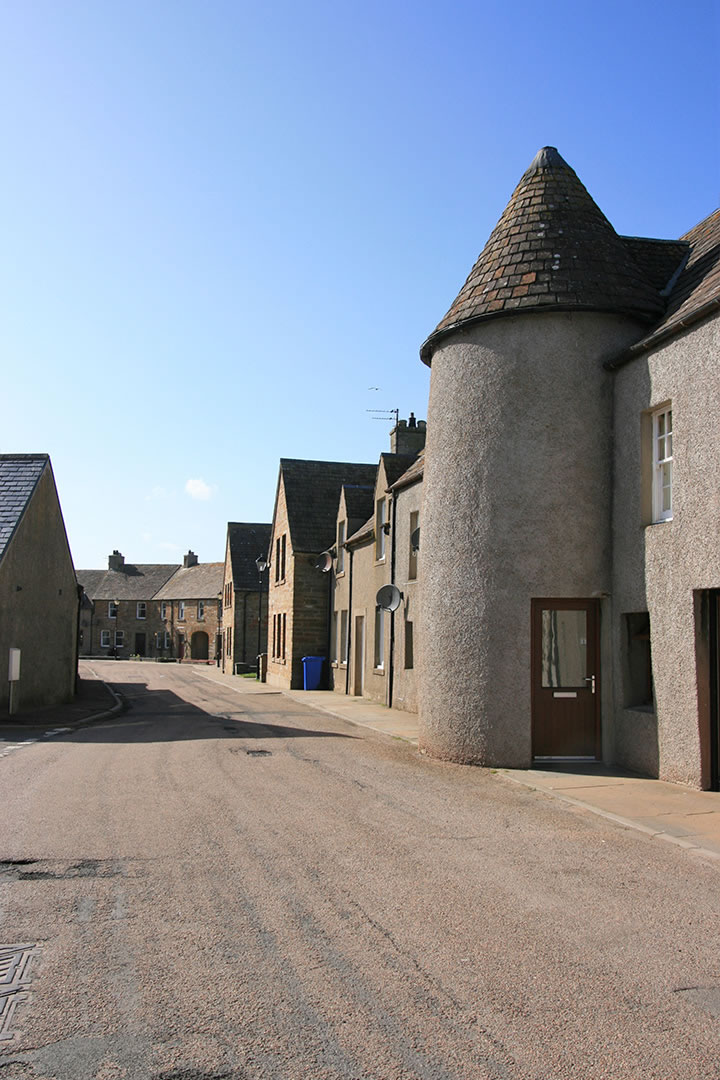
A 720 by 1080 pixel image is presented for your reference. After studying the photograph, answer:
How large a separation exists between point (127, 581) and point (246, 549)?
35867 millimetres

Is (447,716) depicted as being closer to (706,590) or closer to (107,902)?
(706,590)

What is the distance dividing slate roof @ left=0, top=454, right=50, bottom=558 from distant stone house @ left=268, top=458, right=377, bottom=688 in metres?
11.7

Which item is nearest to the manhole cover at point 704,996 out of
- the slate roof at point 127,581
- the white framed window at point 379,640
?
the white framed window at point 379,640

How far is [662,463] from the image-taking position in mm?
11898

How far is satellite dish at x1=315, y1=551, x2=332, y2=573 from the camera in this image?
31.7 m

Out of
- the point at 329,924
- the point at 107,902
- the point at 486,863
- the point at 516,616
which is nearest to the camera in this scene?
the point at 329,924

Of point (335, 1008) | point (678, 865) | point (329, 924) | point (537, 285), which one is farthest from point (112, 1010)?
point (537, 285)

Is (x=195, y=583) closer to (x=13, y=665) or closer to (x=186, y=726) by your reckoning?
(x=13, y=665)

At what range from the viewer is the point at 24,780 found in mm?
11039

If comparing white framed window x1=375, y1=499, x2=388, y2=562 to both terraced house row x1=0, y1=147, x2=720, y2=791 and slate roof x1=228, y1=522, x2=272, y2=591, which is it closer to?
terraced house row x1=0, y1=147, x2=720, y2=791

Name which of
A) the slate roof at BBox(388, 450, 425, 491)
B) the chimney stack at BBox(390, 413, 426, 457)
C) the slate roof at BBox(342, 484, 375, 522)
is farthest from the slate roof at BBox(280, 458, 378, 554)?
the slate roof at BBox(388, 450, 425, 491)

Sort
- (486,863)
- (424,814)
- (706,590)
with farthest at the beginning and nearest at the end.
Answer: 1. (706,590)
2. (424,814)
3. (486,863)

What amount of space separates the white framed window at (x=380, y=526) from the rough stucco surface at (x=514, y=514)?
36.3 ft

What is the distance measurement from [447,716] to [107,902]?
7.68m
